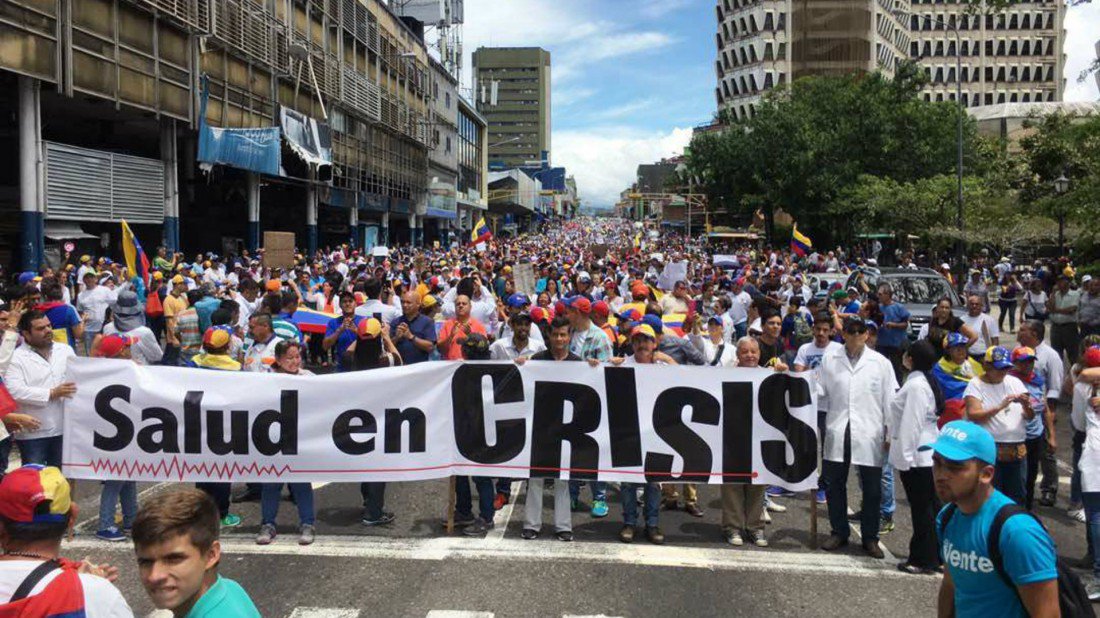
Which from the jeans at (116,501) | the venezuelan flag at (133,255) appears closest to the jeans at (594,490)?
the jeans at (116,501)

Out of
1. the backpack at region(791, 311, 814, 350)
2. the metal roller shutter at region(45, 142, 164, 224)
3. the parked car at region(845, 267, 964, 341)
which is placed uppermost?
the metal roller shutter at region(45, 142, 164, 224)

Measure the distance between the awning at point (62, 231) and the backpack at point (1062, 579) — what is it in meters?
24.0

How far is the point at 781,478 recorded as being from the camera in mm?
7000

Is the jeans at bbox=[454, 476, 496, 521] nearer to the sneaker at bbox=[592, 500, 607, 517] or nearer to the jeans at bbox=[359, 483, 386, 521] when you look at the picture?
the jeans at bbox=[359, 483, 386, 521]

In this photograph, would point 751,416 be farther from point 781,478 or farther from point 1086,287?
point 1086,287

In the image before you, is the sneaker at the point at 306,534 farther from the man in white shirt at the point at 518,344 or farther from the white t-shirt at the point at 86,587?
the white t-shirt at the point at 86,587

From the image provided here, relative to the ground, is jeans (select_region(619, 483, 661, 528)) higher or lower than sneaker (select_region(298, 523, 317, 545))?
higher

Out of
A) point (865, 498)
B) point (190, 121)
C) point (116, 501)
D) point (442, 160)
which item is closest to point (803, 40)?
point (442, 160)

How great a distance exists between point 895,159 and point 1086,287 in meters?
34.7

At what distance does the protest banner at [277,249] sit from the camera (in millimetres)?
22750

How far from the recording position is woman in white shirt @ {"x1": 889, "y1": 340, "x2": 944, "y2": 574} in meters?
6.34

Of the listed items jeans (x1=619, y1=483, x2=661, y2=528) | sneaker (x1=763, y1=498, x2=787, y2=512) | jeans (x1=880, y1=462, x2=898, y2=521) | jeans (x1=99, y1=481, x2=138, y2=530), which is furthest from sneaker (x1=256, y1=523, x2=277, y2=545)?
jeans (x1=880, y1=462, x2=898, y2=521)

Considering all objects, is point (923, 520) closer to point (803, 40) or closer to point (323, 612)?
point (323, 612)

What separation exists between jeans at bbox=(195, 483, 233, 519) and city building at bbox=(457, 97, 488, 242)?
70319 millimetres
